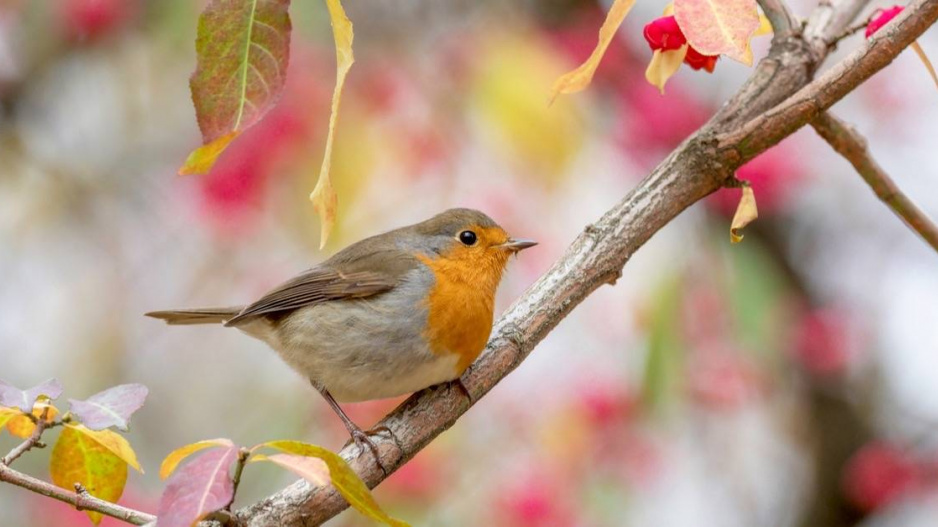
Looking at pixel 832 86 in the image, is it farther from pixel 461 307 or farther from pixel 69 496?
pixel 69 496

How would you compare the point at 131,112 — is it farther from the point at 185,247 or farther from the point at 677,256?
the point at 677,256

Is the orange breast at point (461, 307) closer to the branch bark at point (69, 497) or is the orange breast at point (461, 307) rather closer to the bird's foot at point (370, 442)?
the bird's foot at point (370, 442)

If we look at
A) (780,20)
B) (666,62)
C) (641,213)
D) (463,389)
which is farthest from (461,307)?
(780,20)

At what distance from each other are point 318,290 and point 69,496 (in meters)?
1.42

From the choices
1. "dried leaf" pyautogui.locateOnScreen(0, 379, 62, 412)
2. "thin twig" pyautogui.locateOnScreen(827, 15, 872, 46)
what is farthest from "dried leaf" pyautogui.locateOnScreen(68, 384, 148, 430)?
"thin twig" pyautogui.locateOnScreen(827, 15, 872, 46)

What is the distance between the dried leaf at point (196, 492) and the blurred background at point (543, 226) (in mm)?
1725

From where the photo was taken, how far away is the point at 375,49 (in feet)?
11.9

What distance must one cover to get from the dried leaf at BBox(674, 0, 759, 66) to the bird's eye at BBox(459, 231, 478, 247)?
61.0 inches

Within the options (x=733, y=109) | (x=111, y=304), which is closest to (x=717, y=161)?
(x=733, y=109)

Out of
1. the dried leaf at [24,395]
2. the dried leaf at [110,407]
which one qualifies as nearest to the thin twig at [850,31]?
the dried leaf at [110,407]

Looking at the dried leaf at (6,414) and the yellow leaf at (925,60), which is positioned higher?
the dried leaf at (6,414)

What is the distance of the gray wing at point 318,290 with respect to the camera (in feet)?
9.27

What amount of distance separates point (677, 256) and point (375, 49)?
125 cm

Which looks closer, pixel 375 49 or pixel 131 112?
pixel 375 49
